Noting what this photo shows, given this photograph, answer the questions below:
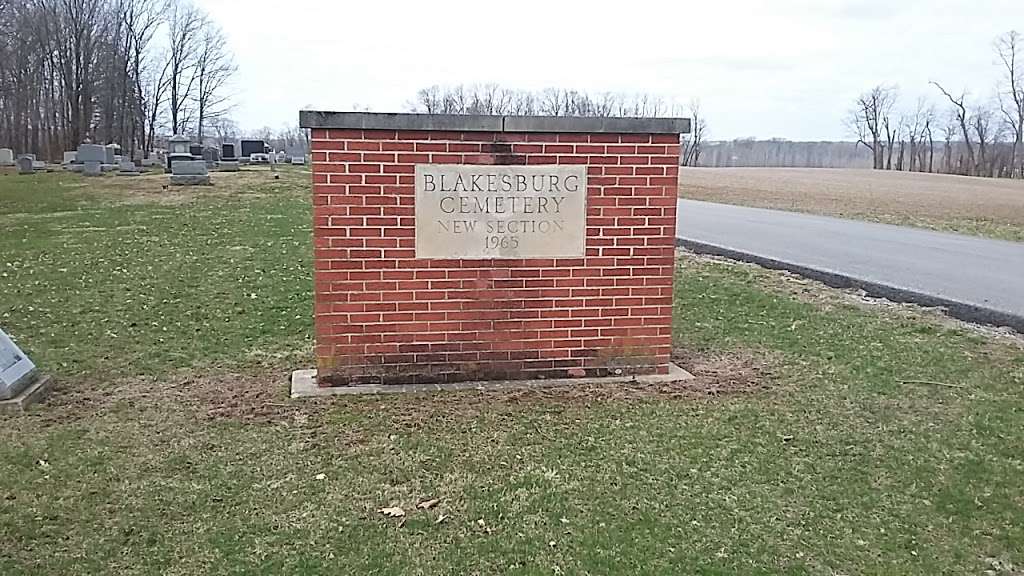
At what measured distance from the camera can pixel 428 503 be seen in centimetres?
357

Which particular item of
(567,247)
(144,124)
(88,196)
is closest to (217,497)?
(567,247)

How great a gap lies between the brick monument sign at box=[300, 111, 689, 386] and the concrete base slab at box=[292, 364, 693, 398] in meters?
→ 0.05

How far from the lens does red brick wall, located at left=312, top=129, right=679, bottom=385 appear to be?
508 cm

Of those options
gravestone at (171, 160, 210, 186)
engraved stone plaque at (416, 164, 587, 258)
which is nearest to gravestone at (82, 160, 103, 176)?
gravestone at (171, 160, 210, 186)

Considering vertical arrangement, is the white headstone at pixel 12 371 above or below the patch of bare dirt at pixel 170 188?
below

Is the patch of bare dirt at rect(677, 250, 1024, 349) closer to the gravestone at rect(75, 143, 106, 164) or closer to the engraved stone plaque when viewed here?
the engraved stone plaque

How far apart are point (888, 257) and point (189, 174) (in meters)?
21.9

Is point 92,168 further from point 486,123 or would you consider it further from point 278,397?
point 486,123

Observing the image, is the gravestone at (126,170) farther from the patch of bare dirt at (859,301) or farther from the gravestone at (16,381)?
the gravestone at (16,381)

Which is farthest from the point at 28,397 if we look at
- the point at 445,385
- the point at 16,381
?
the point at 445,385

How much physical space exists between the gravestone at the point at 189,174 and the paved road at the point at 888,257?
1579cm

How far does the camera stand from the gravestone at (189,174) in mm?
27016

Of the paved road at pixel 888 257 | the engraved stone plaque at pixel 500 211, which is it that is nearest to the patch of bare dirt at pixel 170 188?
the paved road at pixel 888 257

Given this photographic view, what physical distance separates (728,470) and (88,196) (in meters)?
23.5
